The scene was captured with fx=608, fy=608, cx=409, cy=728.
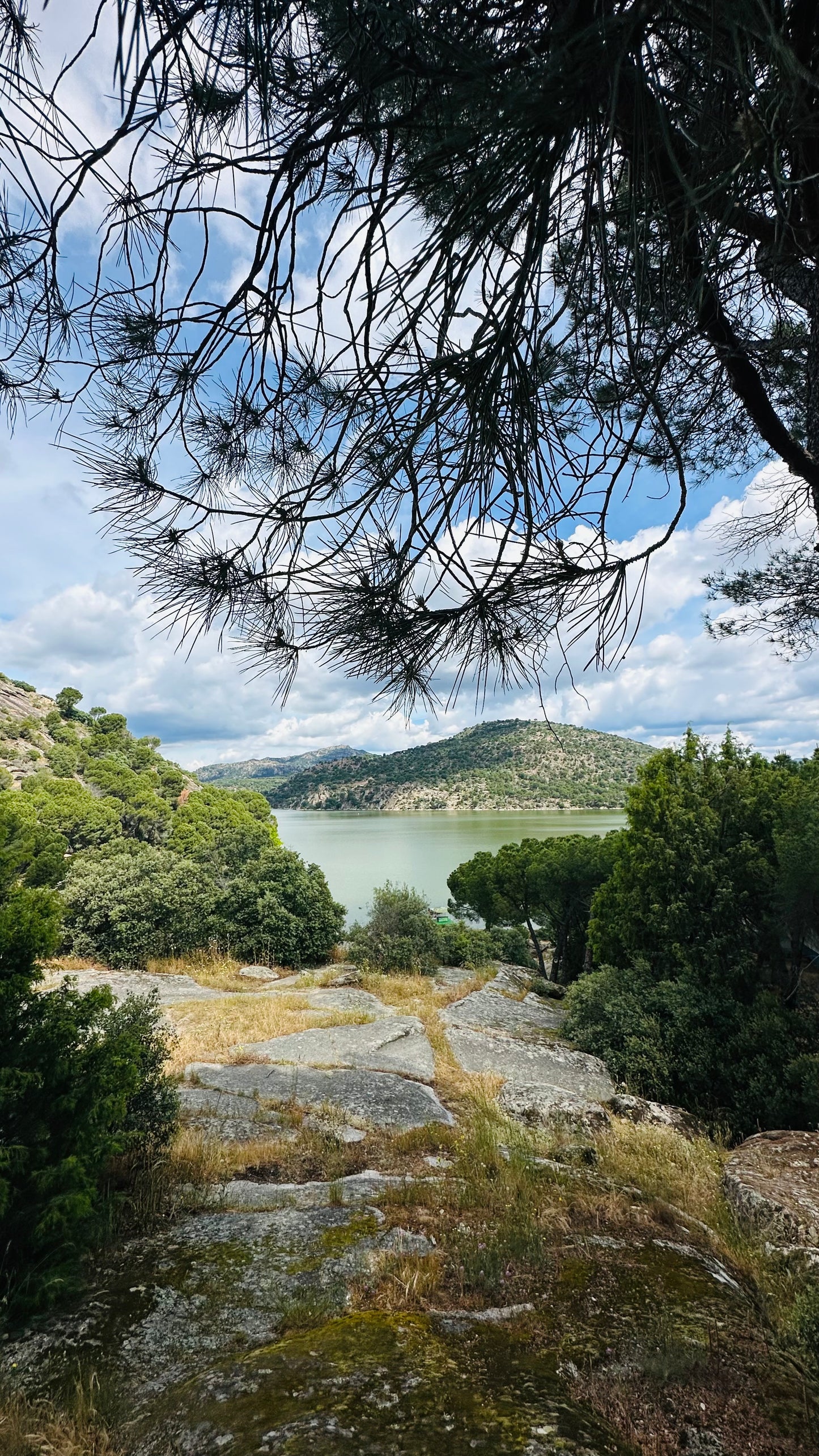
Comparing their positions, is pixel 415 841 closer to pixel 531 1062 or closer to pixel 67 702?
pixel 67 702

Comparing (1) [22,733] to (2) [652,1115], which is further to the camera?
(1) [22,733]

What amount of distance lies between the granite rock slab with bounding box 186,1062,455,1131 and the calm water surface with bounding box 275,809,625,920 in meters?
10.7

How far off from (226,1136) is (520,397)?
191 inches

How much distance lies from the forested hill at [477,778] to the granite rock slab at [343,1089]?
109 ft

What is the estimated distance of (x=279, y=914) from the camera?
13.6m

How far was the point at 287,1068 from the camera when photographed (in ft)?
20.8

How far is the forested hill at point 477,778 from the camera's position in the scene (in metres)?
46.6

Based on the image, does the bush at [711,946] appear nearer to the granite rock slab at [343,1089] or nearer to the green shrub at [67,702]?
the granite rock slab at [343,1089]

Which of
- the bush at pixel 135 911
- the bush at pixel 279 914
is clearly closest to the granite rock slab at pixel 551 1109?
the bush at pixel 279 914

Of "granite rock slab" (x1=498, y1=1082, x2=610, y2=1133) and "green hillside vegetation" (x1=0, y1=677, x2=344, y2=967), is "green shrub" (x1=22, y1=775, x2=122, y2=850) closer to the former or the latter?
"green hillside vegetation" (x1=0, y1=677, x2=344, y2=967)

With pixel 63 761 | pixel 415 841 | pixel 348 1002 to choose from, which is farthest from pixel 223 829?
pixel 415 841

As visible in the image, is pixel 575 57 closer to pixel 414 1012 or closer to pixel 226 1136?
pixel 226 1136

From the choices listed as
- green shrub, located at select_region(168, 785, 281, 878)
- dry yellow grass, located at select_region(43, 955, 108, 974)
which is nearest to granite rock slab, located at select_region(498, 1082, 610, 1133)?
dry yellow grass, located at select_region(43, 955, 108, 974)

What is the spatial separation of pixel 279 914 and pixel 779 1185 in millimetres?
11210
